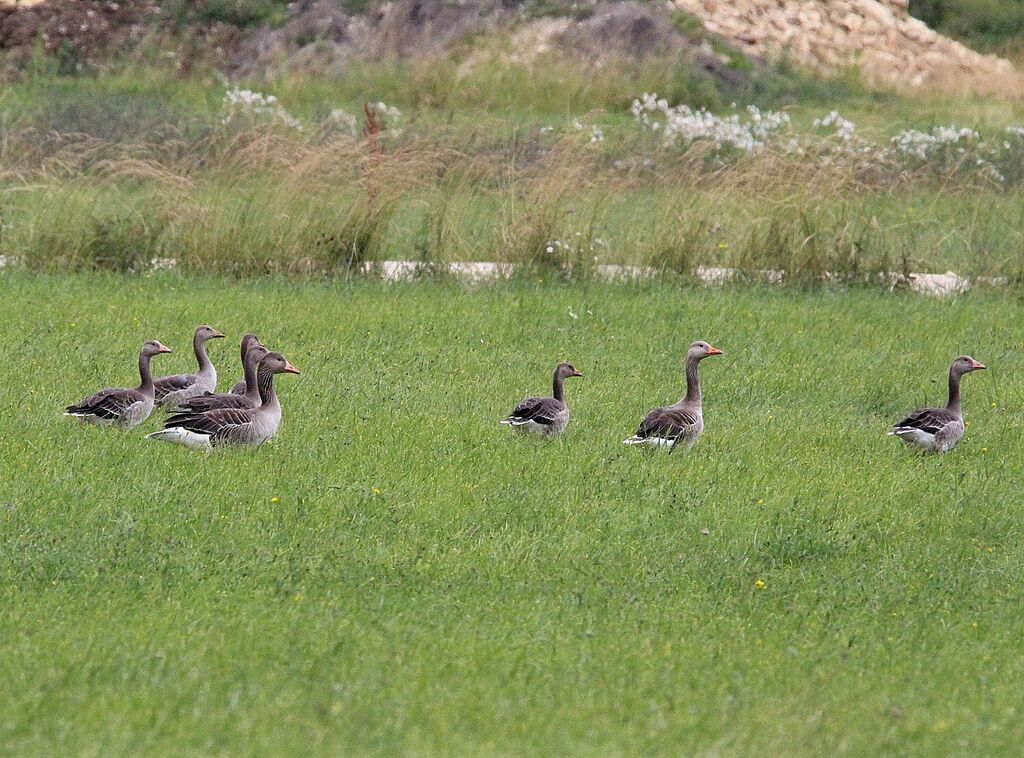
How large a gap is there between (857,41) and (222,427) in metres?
32.9

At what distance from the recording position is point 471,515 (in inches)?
349

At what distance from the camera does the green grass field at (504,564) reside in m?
6.14

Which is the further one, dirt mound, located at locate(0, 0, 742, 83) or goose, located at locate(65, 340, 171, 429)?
dirt mound, located at locate(0, 0, 742, 83)

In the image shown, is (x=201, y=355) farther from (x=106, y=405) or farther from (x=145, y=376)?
(x=106, y=405)

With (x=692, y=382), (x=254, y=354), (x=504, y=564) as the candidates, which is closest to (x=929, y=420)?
(x=692, y=382)

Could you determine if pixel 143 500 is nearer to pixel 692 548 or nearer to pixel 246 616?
pixel 246 616

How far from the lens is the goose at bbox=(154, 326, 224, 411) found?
1164 cm

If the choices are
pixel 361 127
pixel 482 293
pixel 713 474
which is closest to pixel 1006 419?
pixel 713 474

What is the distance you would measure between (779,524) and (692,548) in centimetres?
67

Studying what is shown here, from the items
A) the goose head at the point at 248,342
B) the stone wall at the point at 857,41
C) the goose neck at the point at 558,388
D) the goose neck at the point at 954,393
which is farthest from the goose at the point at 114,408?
the stone wall at the point at 857,41

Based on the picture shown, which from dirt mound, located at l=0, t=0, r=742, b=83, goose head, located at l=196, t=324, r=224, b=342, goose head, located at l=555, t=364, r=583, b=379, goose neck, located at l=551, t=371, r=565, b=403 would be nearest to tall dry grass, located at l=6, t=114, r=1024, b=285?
goose head, located at l=196, t=324, r=224, b=342

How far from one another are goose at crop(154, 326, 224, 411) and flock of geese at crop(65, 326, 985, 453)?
0.39 meters

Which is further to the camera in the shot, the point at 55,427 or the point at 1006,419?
the point at 1006,419

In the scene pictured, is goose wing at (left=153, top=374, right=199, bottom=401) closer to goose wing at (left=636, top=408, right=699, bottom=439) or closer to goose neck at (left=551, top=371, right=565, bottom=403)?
goose neck at (left=551, top=371, right=565, bottom=403)
